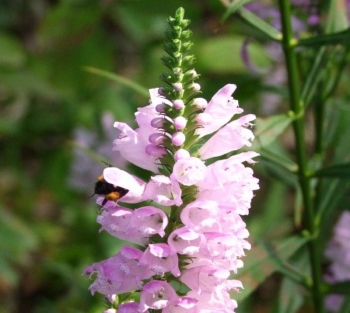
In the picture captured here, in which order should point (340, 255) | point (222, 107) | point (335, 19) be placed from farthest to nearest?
point (340, 255) → point (335, 19) → point (222, 107)

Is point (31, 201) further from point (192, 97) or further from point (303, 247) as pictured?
point (192, 97)

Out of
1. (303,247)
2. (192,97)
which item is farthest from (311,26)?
(192,97)

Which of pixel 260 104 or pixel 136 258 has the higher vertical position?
pixel 260 104

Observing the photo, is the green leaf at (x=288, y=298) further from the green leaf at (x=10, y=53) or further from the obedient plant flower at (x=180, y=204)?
the green leaf at (x=10, y=53)

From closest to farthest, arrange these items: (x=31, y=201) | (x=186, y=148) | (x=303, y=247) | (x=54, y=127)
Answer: (x=186, y=148) → (x=303, y=247) → (x=54, y=127) → (x=31, y=201)

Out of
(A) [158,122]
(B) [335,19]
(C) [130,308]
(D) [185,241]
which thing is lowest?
(C) [130,308]

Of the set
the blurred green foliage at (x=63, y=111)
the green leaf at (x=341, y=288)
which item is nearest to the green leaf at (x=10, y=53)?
the blurred green foliage at (x=63, y=111)

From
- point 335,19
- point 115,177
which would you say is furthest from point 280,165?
point 115,177

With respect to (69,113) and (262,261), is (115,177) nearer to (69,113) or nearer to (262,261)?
(262,261)
